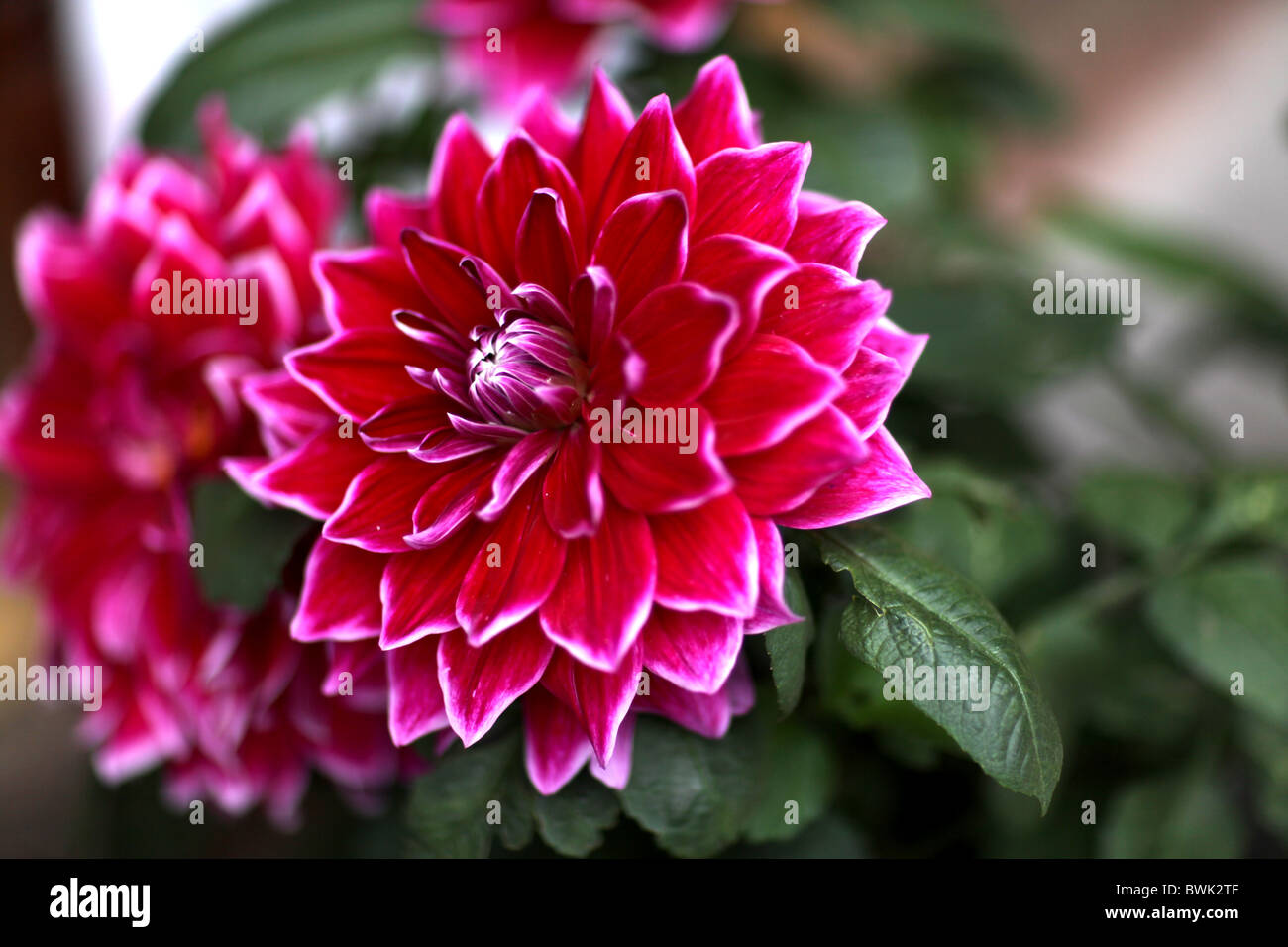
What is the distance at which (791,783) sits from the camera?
421 mm

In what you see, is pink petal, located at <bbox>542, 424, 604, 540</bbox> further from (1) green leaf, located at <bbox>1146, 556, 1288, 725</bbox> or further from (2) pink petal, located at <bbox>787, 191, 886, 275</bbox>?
(1) green leaf, located at <bbox>1146, 556, 1288, 725</bbox>

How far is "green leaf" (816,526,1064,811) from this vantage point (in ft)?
1.07

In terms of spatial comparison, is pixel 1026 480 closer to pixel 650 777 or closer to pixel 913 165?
pixel 913 165

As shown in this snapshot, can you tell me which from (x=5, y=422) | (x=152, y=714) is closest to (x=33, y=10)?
(x=5, y=422)

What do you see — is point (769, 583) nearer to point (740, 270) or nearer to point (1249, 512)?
point (740, 270)

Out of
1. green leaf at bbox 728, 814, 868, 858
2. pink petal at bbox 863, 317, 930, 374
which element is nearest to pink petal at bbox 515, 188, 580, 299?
pink petal at bbox 863, 317, 930, 374

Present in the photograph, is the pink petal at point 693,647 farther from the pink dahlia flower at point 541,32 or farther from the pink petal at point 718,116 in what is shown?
the pink dahlia flower at point 541,32

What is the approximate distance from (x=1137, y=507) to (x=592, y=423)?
0.31m

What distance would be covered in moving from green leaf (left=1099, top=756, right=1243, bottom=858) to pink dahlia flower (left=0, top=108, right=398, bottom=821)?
0.34m

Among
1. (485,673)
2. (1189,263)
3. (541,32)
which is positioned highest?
(541,32)

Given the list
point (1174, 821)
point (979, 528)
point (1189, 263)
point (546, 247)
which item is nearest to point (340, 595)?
point (546, 247)

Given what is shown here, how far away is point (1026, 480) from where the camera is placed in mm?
632

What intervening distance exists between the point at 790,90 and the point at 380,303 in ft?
1.44
